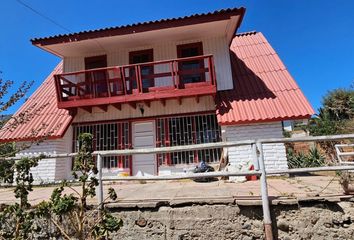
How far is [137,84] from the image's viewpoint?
10.2m

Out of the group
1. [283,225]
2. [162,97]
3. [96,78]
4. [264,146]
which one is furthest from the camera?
[96,78]

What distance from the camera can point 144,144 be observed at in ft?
35.4

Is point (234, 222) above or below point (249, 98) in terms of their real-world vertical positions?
below

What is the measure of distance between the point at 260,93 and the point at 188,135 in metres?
3.18

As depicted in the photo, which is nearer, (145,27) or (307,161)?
(145,27)

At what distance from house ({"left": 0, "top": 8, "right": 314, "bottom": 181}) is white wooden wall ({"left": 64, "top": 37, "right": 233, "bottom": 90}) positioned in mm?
41

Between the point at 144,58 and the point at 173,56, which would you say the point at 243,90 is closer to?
the point at 173,56

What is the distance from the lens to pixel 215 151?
400 inches

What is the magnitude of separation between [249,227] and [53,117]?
9.56 meters

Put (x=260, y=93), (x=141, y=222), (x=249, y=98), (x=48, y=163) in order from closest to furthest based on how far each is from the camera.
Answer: (x=141, y=222) → (x=249, y=98) → (x=260, y=93) → (x=48, y=163)

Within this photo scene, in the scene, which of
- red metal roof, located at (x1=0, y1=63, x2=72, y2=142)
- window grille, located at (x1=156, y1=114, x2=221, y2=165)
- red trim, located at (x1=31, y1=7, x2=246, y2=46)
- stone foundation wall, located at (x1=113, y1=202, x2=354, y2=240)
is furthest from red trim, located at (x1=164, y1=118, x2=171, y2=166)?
stone foundation wall, located at (x1=113, y1=202, x2=354, y2=240)

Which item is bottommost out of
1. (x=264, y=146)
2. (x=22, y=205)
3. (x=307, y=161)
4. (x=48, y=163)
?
(x=22, y=205)

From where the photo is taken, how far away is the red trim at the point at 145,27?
31.4ft

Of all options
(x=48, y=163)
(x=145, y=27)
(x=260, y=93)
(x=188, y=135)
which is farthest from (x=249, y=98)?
(x=48, y=163)
